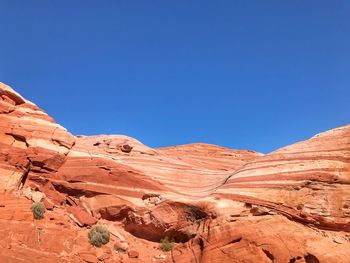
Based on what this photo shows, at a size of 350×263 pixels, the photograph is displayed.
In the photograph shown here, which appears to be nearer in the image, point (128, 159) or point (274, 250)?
point (274, 250)

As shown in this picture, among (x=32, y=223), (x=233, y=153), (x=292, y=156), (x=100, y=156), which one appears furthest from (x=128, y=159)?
(x=233, y=153)

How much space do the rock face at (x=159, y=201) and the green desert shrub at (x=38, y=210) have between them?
348 millimetres

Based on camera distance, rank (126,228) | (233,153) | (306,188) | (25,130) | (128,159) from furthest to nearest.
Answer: (233,153), (128,159), (25,130), (126,228), (306,188)

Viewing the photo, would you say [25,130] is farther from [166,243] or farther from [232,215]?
[232,215]

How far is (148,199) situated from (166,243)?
286cm

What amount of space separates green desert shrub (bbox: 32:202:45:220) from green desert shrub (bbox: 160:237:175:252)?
20.1 ft

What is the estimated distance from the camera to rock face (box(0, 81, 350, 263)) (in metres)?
17.6

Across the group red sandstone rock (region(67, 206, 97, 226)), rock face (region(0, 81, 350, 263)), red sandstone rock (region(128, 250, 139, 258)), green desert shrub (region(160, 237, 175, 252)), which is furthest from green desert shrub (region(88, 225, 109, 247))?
green desert shrub (region(160, 237, 175, 252))

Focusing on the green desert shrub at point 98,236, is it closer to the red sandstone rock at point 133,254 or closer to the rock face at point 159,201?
the rock face at point 159,201

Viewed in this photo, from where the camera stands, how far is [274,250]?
17.0 metres

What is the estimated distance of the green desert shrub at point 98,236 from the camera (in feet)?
64.0

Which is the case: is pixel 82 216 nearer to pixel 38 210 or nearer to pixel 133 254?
pixel 38 210

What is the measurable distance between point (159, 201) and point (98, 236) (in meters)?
3.87

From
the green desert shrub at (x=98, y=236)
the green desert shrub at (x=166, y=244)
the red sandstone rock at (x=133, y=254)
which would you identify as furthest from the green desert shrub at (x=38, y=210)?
the green desert shrub at (x=166, y=244)
